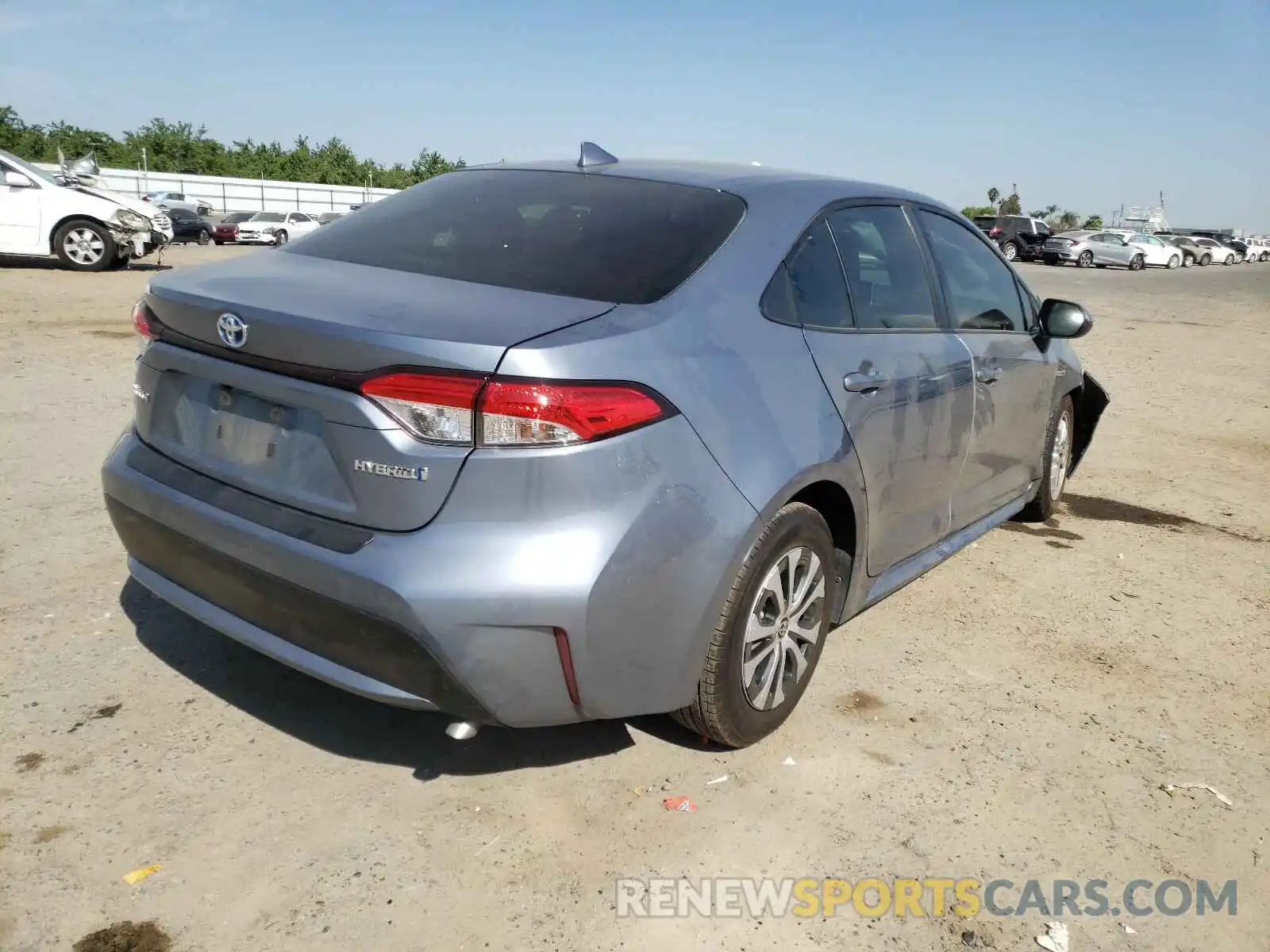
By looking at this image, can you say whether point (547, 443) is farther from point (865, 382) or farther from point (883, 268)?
point (883, 268)

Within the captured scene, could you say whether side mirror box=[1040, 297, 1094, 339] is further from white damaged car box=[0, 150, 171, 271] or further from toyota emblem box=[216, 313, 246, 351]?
white damaged car box=[0, 150, 171, 271]

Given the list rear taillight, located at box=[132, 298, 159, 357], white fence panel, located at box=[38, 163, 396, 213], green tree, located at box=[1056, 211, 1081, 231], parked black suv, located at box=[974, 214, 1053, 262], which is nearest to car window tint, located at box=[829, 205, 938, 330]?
rear taillight, located at box=[132, 298, 159, 357]

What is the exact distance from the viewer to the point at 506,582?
7.47 ft

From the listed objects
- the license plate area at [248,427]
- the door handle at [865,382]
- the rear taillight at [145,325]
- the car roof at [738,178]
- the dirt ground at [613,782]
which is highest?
the car roof at [738,178]

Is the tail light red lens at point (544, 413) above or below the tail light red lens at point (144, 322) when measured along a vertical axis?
below

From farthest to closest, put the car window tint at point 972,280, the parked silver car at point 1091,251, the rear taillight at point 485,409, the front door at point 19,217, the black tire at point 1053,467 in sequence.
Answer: the parked silver car at point 1091,251 → the front door at point 19,217 → the black tire at point 1053,467 → the car window tint at point 972,280 → the rear taillight at point 485,409

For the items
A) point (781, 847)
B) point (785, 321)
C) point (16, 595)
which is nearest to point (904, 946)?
point (781, 847)

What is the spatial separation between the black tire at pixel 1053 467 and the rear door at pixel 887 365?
140 cm

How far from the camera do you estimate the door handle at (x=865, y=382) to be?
3.13 meters

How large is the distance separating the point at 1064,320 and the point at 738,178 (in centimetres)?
211

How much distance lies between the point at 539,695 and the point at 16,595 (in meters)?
2.49

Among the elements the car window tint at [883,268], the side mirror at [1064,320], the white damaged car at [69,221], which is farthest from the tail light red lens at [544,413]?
the white damaged car at [69,221]

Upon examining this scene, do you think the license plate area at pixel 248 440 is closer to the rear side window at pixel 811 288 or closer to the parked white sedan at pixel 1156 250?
the rear side window at pixel 811 288

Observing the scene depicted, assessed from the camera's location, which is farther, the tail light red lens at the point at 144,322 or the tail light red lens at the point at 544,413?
the tail light red lens at the point at 144,322
